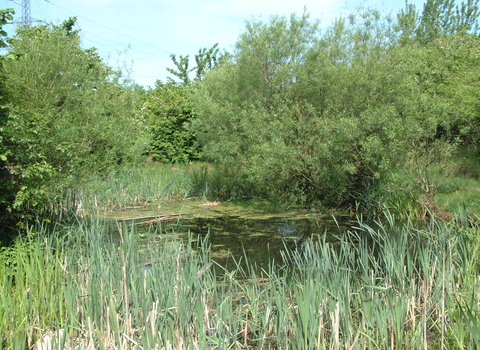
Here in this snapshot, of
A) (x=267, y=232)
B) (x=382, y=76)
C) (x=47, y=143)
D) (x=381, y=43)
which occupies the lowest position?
(x=267, y=232)

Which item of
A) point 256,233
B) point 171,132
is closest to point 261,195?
point 256,233

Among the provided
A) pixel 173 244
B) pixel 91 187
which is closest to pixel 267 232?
pixel 91 187

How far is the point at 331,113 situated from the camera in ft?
35.8

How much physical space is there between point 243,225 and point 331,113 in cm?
367

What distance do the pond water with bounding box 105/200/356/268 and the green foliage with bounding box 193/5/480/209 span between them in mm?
923

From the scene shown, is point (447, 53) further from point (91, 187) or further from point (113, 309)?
point (113, 309)

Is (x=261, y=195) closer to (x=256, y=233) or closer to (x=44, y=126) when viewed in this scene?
(x=256, y=233)

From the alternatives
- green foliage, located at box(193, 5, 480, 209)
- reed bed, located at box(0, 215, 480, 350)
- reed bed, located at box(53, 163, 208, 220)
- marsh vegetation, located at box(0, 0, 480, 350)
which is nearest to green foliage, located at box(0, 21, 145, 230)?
marsh vegetation, located at box(0, 0, 480, 350)

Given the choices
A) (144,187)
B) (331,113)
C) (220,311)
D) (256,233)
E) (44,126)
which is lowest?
(256,233)

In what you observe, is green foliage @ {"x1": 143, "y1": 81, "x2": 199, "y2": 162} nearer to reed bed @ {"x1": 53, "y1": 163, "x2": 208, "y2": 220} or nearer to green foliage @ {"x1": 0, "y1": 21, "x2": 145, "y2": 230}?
reed bed @ {"x1": 53, "y1": 163, "x2": 208, "y2": 220}

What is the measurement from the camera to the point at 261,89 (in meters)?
11.9

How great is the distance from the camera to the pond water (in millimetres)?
7324

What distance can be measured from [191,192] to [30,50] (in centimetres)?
712

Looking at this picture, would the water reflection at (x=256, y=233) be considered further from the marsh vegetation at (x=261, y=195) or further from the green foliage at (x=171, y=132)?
the green foliage at (x=171, y=132)
